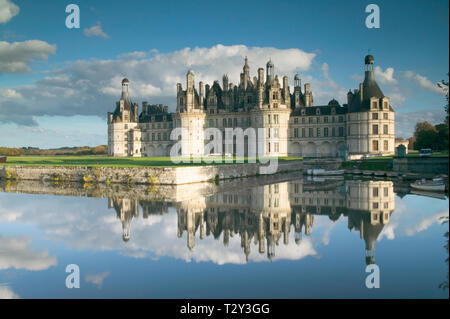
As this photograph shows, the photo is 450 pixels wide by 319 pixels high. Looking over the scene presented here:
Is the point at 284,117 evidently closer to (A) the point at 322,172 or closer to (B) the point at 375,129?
(B) the point at 375,129

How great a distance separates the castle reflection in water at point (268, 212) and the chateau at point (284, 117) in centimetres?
2735

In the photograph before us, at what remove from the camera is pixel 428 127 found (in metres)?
61.1

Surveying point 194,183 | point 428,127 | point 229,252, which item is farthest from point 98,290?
point 428,127

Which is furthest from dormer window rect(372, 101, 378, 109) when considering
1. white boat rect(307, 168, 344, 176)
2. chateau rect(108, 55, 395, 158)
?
white boat rect(307, 168, 344, 176)

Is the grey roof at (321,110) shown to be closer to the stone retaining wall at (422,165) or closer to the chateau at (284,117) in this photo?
the chateau at (284,117)

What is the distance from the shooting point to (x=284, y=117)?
2074 inches

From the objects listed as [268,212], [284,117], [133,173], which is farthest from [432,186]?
[284,117]

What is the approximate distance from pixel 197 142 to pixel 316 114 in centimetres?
1737

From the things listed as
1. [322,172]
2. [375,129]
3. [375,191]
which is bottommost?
[375,191]

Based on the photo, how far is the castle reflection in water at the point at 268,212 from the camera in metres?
11.7

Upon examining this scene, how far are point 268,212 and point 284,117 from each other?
38.6 meters

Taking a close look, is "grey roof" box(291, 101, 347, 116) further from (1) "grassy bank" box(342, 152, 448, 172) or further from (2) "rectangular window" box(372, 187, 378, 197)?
(2) "rectangular window" box(372, 187, 378, 197)

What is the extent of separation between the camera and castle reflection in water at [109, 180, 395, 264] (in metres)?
11.7
